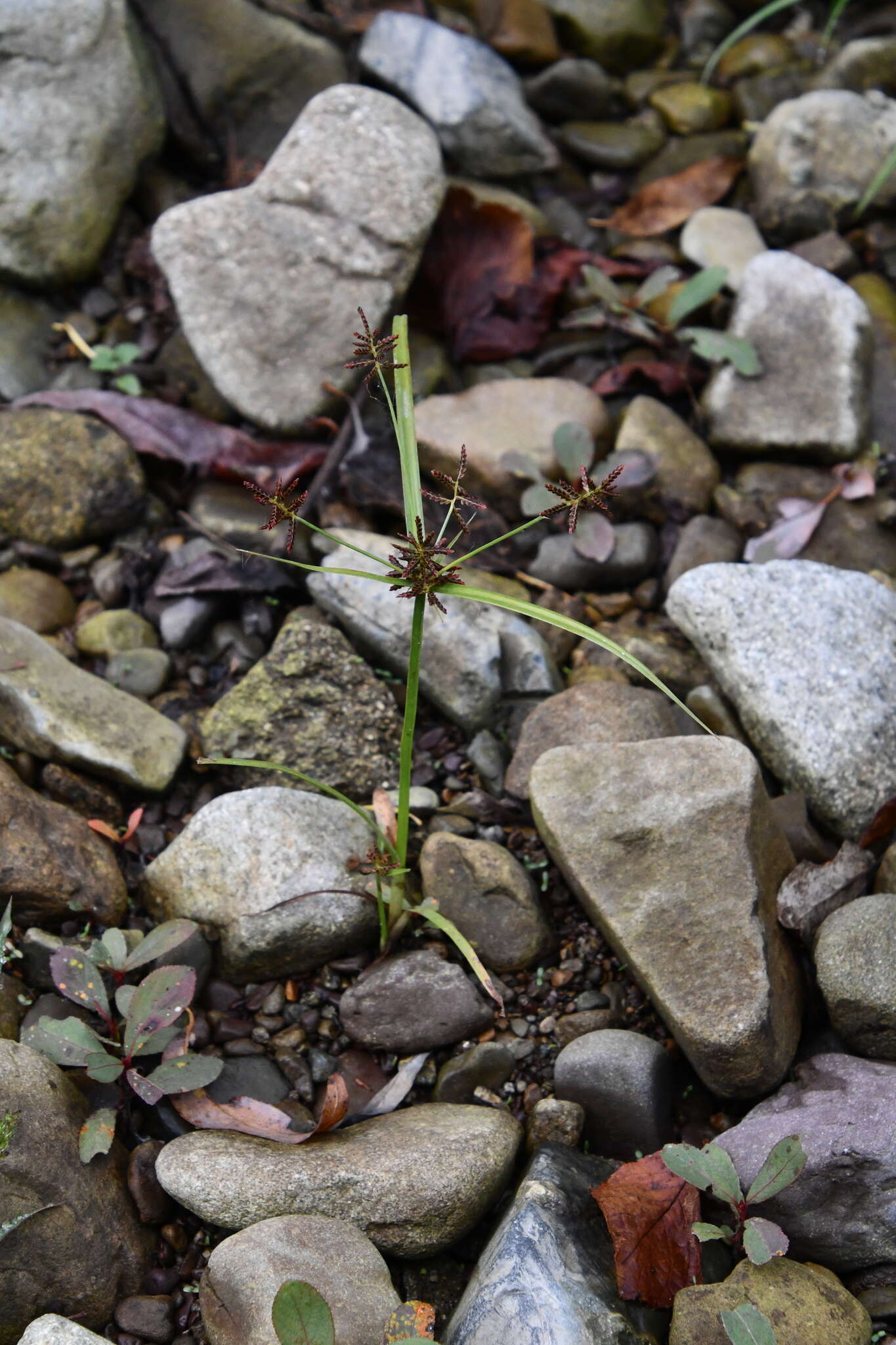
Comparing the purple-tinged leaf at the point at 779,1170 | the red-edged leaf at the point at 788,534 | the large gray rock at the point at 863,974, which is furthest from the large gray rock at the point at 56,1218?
the red-edged leaf at the point at 788,534

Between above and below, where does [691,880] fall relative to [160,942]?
above

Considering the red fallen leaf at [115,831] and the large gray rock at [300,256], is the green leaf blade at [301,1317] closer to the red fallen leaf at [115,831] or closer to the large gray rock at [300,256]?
the red fallen leaf at [115,831]

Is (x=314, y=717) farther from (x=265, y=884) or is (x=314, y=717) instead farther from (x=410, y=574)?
(x=410, y=574)

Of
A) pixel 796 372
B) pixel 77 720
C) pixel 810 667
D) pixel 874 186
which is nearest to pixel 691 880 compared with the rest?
pixel 810 667

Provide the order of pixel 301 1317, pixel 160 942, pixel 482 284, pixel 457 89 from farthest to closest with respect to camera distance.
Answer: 1. pixel 457 89
2. pixel 482 284
3. pixel 160 942
4. pixel 301 1317

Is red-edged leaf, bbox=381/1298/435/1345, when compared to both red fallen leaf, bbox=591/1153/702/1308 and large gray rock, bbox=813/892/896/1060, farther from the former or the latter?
large gray rock, bbox=813/892/896/1060

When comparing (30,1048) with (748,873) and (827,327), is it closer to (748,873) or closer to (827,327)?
(748,873)
